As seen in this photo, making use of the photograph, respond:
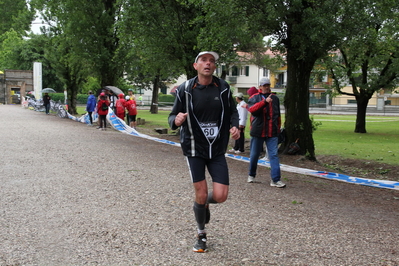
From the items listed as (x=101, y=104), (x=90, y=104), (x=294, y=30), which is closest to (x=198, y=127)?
(x=294, y=30)

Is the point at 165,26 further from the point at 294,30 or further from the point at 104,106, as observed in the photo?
the point at 294,30

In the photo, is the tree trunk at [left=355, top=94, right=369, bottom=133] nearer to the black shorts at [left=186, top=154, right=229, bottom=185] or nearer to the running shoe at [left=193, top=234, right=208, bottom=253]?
the black shorts at [left=186, top=154, right=229, bottom=185]

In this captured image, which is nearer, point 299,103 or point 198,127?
point 198,127

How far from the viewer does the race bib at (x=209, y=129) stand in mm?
4500

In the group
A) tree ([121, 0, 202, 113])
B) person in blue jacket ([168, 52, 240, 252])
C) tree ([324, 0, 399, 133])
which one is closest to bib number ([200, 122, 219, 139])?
person in blue jacket ([168, 52, 240, 252])

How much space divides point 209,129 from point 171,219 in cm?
162

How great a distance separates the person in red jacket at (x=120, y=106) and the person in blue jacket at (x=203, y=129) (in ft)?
51.4

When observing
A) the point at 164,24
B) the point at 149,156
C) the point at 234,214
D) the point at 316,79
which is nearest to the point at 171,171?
the point at 149,156

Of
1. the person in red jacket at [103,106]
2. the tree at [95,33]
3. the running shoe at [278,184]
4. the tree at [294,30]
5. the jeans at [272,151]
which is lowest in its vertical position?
the running shoe at [278,184]

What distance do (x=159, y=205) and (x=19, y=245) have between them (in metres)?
2.16

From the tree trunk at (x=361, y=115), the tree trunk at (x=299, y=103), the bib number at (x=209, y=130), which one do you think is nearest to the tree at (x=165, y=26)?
the tree trunk at (x=299, y=103)

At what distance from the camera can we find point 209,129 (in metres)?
4.50

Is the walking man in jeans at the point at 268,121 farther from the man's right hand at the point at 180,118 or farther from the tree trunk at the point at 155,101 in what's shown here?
the tree trunk at the point at 155,101

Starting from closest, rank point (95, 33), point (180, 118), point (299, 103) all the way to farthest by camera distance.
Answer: point (180, 118) < point (299, 103) < point (95, 33)
